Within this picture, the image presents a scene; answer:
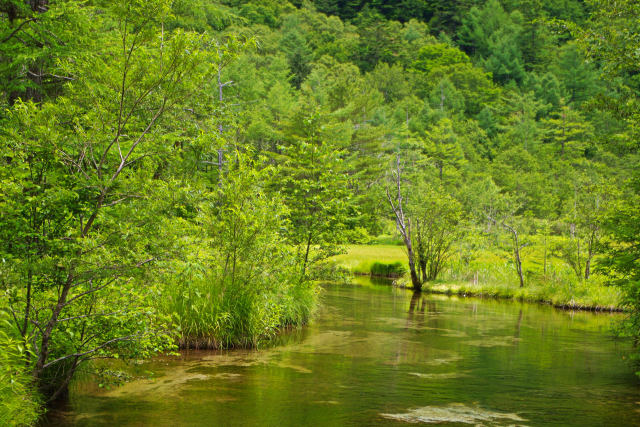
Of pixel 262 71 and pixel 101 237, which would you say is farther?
pixel 262 71

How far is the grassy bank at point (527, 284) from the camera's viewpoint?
2261 centimetres

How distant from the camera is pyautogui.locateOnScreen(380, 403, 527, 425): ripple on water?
8.34m

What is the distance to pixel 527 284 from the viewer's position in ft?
86.0

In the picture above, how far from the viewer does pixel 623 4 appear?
10.9 m

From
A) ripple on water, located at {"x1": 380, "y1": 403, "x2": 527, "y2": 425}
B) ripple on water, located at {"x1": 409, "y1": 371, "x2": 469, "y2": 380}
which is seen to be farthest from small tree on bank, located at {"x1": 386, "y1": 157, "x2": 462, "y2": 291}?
ripple on water, located at {"x1": 380, "y1": 403, "x2": 527, "y2": 425}

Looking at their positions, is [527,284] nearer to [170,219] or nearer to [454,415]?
[454,415]

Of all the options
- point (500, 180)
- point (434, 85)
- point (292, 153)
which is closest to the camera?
point (292, 153)

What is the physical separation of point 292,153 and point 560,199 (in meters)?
47.7

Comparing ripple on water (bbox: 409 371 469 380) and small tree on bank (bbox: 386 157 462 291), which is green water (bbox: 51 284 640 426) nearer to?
ripple on water (bbox: 409 371 469 380)

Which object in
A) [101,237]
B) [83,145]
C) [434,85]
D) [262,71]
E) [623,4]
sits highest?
[434,85]

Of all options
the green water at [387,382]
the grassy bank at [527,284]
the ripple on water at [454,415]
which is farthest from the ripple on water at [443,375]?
the grassy bank at [527,284]

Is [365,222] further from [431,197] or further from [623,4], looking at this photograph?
[623,4]

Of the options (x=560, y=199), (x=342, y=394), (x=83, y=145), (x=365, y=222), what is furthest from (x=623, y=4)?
(x=560, y=199)

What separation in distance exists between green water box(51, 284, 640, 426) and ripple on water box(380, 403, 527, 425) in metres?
0.02
